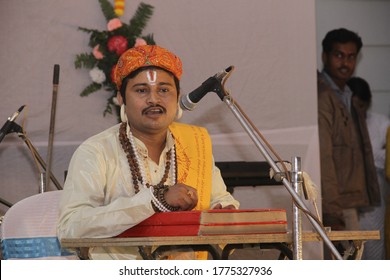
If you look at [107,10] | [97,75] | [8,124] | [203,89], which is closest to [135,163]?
[203,89]

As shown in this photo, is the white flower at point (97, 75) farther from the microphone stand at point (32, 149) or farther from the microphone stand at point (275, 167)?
the microphone stand at point (275, 167)

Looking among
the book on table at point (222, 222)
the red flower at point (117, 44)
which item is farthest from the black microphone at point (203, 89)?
the red flower at point (117, 44)

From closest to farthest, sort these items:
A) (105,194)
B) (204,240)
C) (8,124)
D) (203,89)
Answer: (204,240) → (203,89) → (105,194) → (8,124)

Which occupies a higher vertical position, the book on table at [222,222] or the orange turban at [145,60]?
the orange turban at [145,60]

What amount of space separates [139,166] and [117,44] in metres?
1.86

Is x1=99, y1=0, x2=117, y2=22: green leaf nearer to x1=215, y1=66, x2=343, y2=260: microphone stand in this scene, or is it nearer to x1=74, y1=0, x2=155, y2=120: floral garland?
x1=74, y1=0, x2=155, y2=120: floral garland

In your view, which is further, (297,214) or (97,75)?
(97,75)

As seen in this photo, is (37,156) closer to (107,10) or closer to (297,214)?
(107,10)

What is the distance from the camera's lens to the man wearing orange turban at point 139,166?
342 centimetres

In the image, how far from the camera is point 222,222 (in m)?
3.17

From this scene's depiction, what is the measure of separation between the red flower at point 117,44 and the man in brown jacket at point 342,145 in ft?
5.19

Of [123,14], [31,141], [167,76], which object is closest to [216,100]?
[123,14]

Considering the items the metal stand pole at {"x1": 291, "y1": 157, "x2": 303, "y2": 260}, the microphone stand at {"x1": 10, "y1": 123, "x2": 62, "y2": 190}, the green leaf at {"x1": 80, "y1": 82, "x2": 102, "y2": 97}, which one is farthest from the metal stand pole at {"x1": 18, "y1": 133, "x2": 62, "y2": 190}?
the metal stand pole at {"x1": 291, "y1": 157, "x2": 303, "y2": 260}
